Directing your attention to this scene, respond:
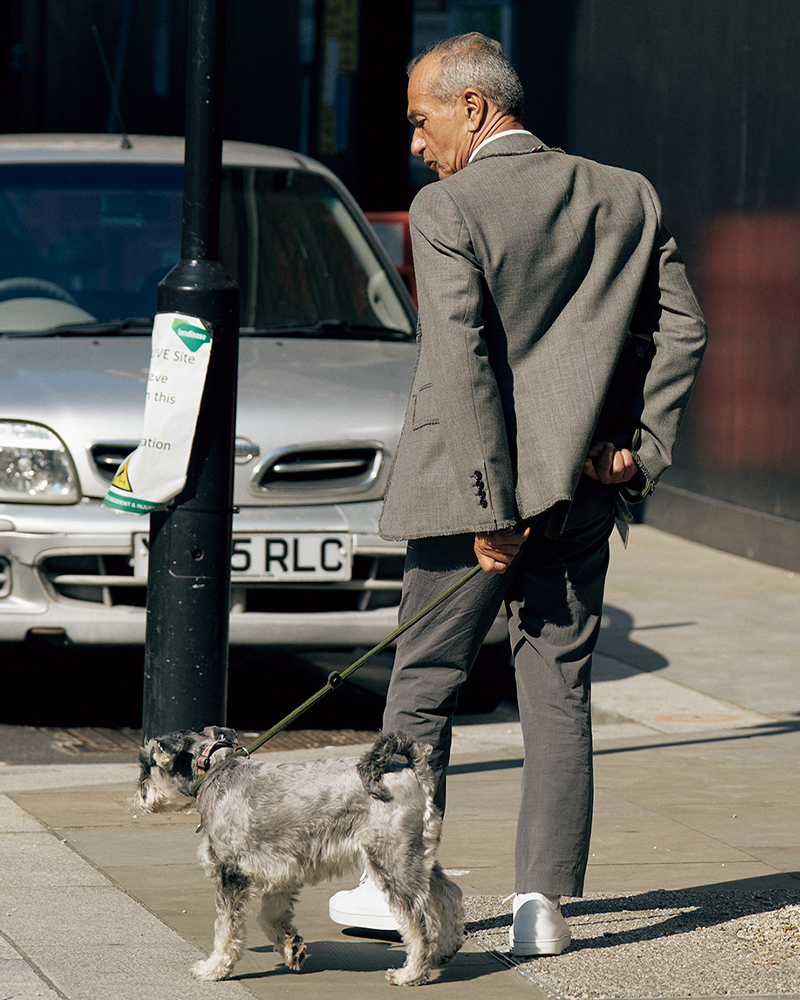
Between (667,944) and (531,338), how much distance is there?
138 cm

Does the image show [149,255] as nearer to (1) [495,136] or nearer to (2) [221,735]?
(1) [495,136]

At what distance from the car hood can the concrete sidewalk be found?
1015mm

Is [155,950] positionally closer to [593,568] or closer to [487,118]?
[593,568]

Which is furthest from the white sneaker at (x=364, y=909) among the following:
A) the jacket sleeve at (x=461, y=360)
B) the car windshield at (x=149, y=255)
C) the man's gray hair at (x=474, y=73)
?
the car windshield at (x=149, y=255)

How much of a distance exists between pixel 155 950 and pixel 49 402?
2.52 meters

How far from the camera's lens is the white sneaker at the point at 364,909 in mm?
3918

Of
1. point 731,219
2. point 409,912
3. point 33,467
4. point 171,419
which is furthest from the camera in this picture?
point 731,219

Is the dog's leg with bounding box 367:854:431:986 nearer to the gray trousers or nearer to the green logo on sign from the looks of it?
the gray trousers

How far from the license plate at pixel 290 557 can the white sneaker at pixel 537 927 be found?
225 cm

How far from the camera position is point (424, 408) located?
12.4ft

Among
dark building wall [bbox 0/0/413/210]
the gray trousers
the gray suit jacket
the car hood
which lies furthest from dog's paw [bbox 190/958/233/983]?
dark building wall [bbox 0/0/413/210]

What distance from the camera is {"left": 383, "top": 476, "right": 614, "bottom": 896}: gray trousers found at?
3814 millimetres

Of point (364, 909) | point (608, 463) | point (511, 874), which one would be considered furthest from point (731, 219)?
point (364, 909)

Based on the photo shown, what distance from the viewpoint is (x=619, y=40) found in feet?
36.6
